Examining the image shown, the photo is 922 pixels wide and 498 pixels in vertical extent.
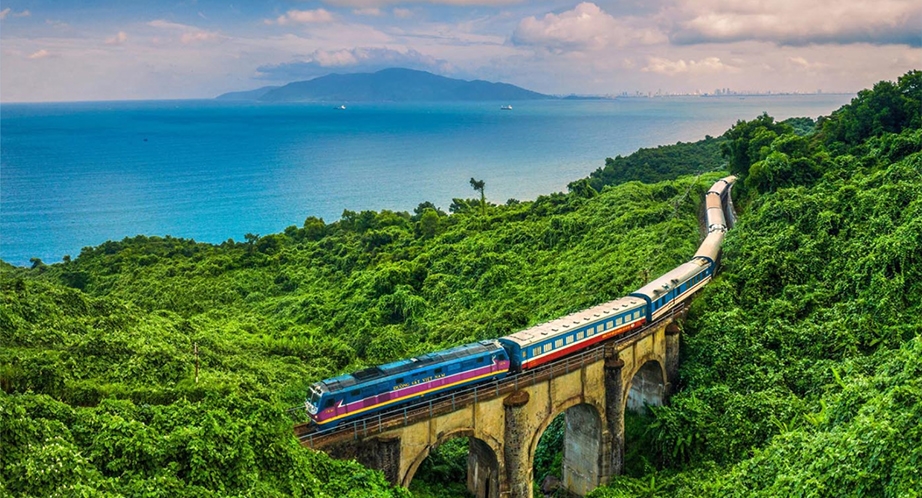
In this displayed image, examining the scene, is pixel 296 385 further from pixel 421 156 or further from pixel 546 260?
pixel 421 156

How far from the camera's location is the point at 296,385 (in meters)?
30.9

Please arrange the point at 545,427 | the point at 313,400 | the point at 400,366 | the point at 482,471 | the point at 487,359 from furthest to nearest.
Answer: the point at 545,427 < the point at 482,471 < the point at 487,359 < the point at 400,366 < the point at 313,400

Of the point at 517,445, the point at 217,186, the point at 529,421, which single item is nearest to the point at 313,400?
the point at 517,445

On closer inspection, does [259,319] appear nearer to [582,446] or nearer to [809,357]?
[582,446]

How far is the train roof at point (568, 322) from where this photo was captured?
28.3m

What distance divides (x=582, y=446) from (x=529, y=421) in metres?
5.64

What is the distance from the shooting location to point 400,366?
80.1 feet

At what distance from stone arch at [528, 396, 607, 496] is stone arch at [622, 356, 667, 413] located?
3232mm

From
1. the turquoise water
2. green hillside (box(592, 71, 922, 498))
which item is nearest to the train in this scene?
green hillside (box(592, 71, 922, 498))

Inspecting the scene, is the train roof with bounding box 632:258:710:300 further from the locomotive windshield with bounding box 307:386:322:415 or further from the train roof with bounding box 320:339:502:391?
the locomotive windshield with bounding box 307:386:322:415

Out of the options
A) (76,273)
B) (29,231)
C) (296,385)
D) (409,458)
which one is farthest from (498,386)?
(29,231)

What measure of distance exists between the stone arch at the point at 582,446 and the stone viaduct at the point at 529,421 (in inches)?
1.8

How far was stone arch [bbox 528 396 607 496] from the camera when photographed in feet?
98.8

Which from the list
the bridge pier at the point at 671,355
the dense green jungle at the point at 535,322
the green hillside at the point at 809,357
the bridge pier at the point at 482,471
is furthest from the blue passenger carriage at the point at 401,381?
the bridge pier at the point at 671,355
